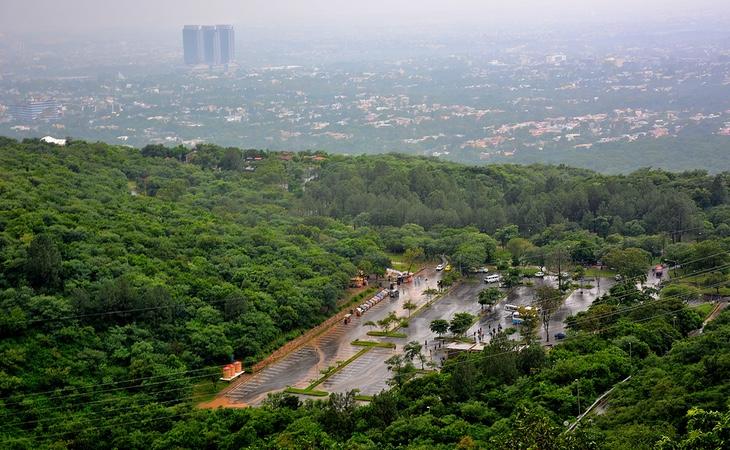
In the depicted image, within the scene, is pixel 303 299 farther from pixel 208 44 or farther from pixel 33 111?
pixel 208 44

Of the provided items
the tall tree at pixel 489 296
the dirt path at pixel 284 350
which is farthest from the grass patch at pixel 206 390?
the tall tree at pixel 489 296

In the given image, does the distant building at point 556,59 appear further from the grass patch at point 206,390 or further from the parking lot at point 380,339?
the grass patch at point 206,390

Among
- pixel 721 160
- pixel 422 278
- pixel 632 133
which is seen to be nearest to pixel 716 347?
pixel 422 278

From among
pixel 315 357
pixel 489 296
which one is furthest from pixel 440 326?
pixel 315 357

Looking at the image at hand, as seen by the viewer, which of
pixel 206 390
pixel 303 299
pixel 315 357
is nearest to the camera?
pixel 206 390

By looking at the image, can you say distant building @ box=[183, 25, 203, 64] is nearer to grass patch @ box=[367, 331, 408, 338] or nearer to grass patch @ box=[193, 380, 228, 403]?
grass patch @ box=[367, 331, 408, 338]

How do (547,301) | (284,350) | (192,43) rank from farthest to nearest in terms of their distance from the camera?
(192,43) → (547,301) → (284,350)
